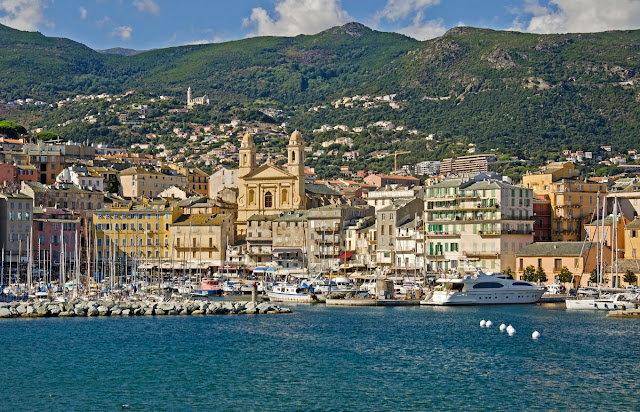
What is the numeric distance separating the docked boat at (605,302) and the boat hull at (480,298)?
419 centimetres

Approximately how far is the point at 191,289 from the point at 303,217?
22594 millimetres

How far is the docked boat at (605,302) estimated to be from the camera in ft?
236

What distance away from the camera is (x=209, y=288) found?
94.2m

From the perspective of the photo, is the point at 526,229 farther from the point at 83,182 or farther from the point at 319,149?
the point at 319,149

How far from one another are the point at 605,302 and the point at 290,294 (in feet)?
77.8

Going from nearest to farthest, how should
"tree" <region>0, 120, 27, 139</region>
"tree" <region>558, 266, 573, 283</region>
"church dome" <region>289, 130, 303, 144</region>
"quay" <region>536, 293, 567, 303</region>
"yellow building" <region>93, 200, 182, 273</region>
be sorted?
"quay" <region>536, 293, 567, 303</region> < "tree" <region>558, 266, 573, 283</region> < "yellow building" <region>93, 200, 182, 273</region> < "church dome" <region>289, 130, 303, 144</region> < "tree" <region>0, 120, 27, 139</region>

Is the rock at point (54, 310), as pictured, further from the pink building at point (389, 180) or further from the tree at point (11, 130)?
the tree at point (11, 130)

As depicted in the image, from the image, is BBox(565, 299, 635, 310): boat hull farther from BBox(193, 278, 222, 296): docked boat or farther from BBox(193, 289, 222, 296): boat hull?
BBox(193, 278, 222, 296): docked boat

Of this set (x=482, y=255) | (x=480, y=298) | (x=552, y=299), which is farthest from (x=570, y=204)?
(x=480, y=298)

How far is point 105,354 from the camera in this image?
172 feet

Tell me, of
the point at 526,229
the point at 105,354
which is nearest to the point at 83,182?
the point at 526,229

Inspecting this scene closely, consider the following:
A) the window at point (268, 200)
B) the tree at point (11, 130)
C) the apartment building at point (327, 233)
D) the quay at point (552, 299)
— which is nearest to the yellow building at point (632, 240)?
the quay at point (552, 299)

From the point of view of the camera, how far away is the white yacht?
3066 inches

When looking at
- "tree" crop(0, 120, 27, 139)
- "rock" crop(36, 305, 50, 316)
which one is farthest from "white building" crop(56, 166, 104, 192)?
"rock" crop(36, 305, 50, 316)
